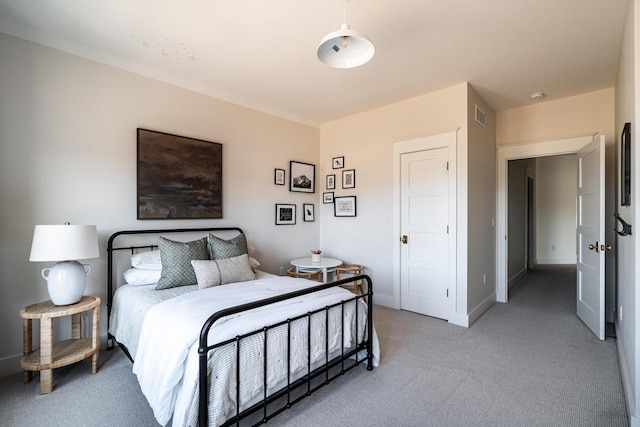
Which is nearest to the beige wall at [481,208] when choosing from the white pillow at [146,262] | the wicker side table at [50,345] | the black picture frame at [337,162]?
the black picture frame at [337,162]

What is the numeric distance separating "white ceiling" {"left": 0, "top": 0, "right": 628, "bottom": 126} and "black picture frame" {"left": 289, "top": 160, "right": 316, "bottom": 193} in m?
1.18

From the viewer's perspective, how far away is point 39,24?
2369mm

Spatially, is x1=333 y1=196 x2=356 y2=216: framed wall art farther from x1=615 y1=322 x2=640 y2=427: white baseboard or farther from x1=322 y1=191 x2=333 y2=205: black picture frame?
x1=615 y1=322 x2=640 y2=427: white baseboard

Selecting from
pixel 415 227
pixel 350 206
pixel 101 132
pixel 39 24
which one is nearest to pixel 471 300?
pixel 415 227

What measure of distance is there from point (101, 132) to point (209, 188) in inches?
44.1

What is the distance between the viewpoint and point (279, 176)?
4.29 meters

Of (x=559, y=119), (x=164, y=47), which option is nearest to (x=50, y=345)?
(x=164, y=47)

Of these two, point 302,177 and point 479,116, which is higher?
point 479,116

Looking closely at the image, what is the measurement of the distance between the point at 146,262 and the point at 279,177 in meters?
2.08

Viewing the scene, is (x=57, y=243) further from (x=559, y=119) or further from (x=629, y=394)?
(x=559, y=119)

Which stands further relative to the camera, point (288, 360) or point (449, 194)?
point (449, 194)

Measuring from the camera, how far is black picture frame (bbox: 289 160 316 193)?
446 centimetres

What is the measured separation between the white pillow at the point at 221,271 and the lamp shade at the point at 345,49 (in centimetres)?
189

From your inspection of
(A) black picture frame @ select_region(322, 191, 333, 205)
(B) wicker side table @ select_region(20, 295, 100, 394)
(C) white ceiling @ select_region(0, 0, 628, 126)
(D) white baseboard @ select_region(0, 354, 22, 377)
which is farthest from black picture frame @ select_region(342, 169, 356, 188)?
(D) white baseboard @ select_region(0, 354, 22, 377)
